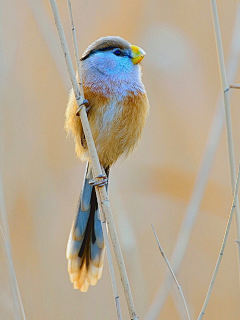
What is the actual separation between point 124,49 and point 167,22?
3.25 feet

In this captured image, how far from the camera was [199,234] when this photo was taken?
10.3 ft

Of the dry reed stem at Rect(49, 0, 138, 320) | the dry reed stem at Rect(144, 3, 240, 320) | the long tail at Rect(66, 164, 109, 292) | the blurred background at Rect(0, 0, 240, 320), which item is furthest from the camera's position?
the blurred background at Rect(0, 0, 240, 320)

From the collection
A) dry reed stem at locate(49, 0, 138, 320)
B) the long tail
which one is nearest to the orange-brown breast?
the long tail

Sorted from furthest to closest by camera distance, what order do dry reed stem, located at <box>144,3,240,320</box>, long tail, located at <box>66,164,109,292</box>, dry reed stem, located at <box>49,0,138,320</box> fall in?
long tail, located at <box>66,164,109,292</box> < dry reed stem, located at <box>144,3,240,320</box> < dry reed stem, located at <box>49,0,138,320</box>

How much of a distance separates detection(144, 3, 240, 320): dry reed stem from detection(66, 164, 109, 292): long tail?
35cm

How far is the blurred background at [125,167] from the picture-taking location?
2.94 m

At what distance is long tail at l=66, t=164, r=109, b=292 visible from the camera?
2.32 m

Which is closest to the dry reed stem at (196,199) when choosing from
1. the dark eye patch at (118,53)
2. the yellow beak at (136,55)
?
the yellow beak at (136,55)

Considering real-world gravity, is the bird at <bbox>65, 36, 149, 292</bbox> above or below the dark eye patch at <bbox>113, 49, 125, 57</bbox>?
below

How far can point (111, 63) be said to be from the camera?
2.30 metres

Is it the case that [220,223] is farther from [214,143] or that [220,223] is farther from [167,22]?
[167,22]

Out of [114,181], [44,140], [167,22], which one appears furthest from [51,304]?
[167,22]

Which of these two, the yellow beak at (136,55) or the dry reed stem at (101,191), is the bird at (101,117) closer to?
the yellow beak at (136,55)

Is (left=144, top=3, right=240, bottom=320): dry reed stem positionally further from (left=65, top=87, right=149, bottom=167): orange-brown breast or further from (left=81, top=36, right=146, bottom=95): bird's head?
(left=81, top=36, right=146, bottom=95): bird's head
